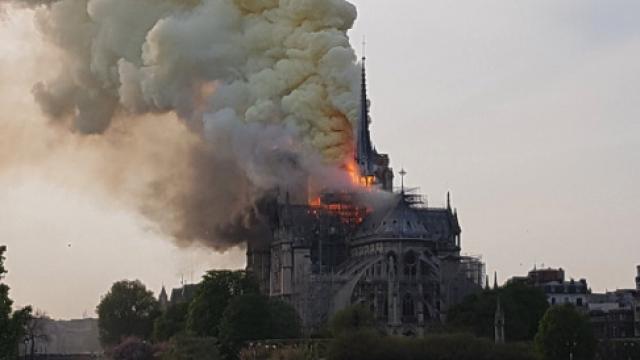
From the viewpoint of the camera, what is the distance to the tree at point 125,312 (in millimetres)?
156000

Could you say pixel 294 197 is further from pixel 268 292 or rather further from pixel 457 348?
pixel 457 348

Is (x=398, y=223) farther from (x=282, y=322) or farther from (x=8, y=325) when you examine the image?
(x=8, y=325)

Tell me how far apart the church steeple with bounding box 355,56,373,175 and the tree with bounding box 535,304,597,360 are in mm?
32629

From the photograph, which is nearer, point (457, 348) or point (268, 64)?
point (457, 348)

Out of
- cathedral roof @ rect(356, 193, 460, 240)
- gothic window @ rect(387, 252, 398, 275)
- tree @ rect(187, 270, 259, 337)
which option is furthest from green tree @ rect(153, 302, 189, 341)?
gothic window @ rect(387, 252, 398, 275)

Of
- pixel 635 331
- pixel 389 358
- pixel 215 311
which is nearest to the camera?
pixel 389 358

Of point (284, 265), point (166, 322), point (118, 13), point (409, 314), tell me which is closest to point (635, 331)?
point (409, 314)

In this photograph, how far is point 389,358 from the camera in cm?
9662

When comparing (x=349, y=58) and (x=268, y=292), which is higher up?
(x=349, y=58)

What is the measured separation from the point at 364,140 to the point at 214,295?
67.9 ft

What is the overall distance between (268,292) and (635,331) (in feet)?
102

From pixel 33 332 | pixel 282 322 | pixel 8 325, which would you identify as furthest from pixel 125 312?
pixel 8 325

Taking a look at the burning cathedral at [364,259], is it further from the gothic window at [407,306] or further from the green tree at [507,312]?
the green tree at [507,312]

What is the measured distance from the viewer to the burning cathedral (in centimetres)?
13262
